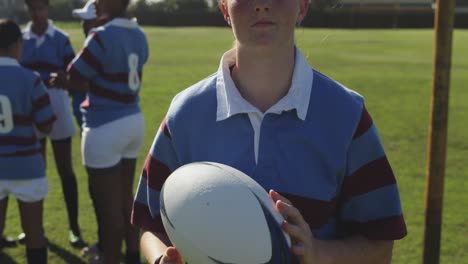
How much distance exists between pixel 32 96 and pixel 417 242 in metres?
3.52

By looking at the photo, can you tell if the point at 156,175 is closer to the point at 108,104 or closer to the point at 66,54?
the point at 108,104

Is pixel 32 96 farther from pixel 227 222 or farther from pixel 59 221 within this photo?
pixel 227 222

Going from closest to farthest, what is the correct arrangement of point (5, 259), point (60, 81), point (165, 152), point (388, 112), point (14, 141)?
point (165, 152) < point (14, 141) < point (60, 81) < point (5, 259) < point (388, 112)

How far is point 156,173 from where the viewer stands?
2.14 metres

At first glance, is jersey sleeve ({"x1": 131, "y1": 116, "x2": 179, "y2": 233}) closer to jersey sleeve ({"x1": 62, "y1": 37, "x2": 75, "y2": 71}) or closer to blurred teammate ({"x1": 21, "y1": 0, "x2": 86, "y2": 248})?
blurred teammate ({"x1": 21, "y1": 0, "x2": 86, "y2": 248})

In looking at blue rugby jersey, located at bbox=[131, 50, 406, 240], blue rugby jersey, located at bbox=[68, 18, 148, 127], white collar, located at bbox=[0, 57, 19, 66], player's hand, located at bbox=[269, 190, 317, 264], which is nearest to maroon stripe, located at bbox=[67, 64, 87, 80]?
blue rugby jersey, located at bbox=[68, 18, 148, 127]

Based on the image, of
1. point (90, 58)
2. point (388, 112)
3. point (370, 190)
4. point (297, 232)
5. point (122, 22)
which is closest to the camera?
point (297, 232)

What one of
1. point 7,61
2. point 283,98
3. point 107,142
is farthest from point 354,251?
point 7,61

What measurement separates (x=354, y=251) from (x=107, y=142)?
3.13 meters

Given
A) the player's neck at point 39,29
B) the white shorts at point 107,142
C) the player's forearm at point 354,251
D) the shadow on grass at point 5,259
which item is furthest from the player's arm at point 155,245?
the player's neck at point 39,29

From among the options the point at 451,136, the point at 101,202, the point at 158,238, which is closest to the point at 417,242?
the point at 101,202

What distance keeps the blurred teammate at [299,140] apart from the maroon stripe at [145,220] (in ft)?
0.48

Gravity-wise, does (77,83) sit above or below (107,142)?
above

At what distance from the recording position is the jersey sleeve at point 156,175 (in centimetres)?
211
